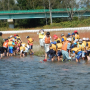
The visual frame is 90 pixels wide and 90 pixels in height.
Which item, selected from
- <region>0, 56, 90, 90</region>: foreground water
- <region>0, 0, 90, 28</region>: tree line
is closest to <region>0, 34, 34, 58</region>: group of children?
<region>0, 56, 90, 90</region>: foreground water

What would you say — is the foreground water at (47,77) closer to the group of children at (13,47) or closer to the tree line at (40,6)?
the group of children at (13,47)

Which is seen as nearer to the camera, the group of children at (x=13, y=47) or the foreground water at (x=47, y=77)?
the foreground water at (x=47, y=77)

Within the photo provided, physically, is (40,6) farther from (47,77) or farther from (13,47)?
(47,77)

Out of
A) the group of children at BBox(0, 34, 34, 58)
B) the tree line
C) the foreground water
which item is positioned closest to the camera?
the foreground water

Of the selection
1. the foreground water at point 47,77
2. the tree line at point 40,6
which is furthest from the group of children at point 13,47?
the tree line at point 40,6

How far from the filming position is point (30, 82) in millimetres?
10289

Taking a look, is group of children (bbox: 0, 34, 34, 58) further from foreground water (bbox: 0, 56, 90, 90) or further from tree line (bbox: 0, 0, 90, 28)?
tree line (bbox: 0, 0, 90, 28)

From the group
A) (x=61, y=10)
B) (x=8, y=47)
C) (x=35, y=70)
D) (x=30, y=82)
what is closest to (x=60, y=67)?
(x=35, y=70)

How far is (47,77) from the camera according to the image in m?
11.1

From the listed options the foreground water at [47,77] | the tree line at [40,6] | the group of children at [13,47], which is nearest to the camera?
the foreground water at [47,77]

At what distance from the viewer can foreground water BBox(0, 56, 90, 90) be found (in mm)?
9523

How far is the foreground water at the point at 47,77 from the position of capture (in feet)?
31.2

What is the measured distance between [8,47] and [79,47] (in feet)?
21.5

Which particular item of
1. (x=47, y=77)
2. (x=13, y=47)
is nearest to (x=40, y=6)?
(x=13, y=47)
